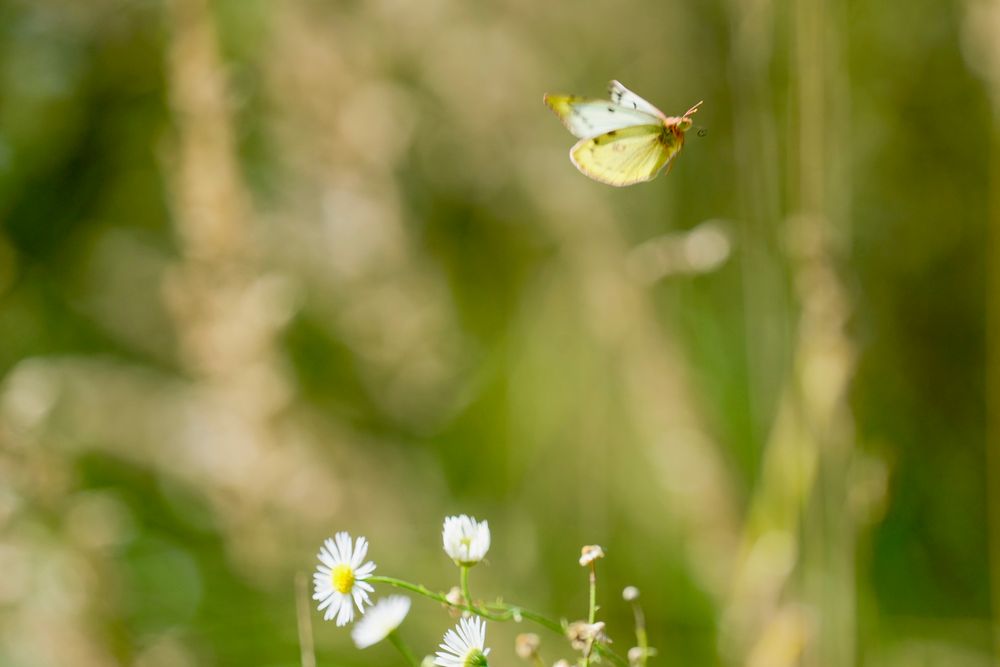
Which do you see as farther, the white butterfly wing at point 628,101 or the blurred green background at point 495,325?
the blurred green background at point 495,325

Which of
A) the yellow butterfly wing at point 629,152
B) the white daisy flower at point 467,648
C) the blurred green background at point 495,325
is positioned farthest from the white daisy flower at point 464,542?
the blurred green background at point 495,325

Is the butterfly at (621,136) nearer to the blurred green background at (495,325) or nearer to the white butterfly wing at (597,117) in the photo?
the white butterfly wing at (597,117)

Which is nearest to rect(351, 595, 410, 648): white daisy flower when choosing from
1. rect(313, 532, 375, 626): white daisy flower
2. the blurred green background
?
rect(313, 532, 375, 626): white daisy flower

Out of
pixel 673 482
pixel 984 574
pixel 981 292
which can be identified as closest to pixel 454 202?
pixel 673 482

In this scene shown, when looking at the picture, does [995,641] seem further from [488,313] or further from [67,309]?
[67,309]

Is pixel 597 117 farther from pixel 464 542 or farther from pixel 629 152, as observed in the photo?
pixel 464 542

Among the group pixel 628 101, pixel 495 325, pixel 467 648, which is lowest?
pixel 467 648

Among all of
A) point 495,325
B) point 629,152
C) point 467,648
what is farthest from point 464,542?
point 495,325
